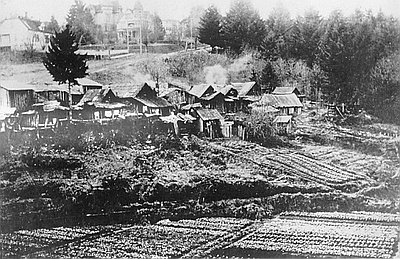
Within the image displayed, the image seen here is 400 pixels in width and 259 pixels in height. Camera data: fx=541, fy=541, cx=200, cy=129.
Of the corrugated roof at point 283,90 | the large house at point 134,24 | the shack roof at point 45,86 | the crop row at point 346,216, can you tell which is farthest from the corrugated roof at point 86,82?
the crop row at point 346,216

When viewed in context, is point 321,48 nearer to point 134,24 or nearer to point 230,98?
point 230,98

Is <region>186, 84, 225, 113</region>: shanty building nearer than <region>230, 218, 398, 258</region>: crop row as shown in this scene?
No

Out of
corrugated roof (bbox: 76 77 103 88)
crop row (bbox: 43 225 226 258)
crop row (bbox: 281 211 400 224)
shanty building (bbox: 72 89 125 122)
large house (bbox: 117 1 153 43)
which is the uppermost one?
large house (bbox: 117 1 153 43)

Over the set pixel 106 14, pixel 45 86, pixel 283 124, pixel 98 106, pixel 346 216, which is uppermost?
pixel 106 14

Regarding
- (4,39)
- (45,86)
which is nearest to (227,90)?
(45,86)

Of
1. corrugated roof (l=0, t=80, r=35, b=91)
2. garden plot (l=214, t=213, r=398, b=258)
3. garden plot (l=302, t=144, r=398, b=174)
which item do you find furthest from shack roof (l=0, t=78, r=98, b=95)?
garden plot (l=302, t=144, r=398, b=174)

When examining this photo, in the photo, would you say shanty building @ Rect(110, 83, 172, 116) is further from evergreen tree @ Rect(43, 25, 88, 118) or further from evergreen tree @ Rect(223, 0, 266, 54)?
evergreen tree @ Rect(223, 0, 266, 54)
